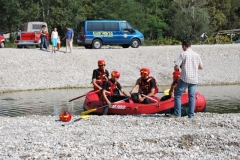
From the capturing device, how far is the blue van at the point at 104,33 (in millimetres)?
32250

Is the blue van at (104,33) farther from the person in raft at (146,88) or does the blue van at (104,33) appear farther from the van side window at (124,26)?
the person in raft at (146,88)

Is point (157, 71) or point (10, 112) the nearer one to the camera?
point (10, 112)

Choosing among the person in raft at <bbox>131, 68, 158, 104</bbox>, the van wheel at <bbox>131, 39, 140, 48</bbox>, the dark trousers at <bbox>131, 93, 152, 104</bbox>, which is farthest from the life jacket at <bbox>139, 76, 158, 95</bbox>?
the van wheel at <bbox>131, 39, 140, 48</bbox>

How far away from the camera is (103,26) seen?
32.5 metres

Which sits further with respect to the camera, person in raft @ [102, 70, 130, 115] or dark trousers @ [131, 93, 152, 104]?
person in raft @ [102, 70, 130, 115]

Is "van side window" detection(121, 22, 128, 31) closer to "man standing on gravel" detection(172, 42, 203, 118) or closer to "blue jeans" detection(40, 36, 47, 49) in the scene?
"blue jeans" detection(40, 36, 47, 49)

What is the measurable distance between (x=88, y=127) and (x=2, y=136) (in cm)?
190

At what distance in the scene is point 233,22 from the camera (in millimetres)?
84250

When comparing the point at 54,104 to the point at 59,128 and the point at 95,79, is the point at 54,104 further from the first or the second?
the point at 59,128

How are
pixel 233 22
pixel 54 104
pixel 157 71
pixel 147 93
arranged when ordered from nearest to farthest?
pixel 147 93 < pixel 54 104 < pixel 157 71 < pixel 233 22

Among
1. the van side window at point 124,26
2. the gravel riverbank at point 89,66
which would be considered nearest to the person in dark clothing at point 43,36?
the gravel riverbank at point 89,66

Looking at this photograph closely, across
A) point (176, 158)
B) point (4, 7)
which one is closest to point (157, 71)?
point (176, 158)

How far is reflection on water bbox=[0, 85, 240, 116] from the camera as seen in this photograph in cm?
1656

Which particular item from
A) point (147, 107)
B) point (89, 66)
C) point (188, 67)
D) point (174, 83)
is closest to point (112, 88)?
point (147, 107)
